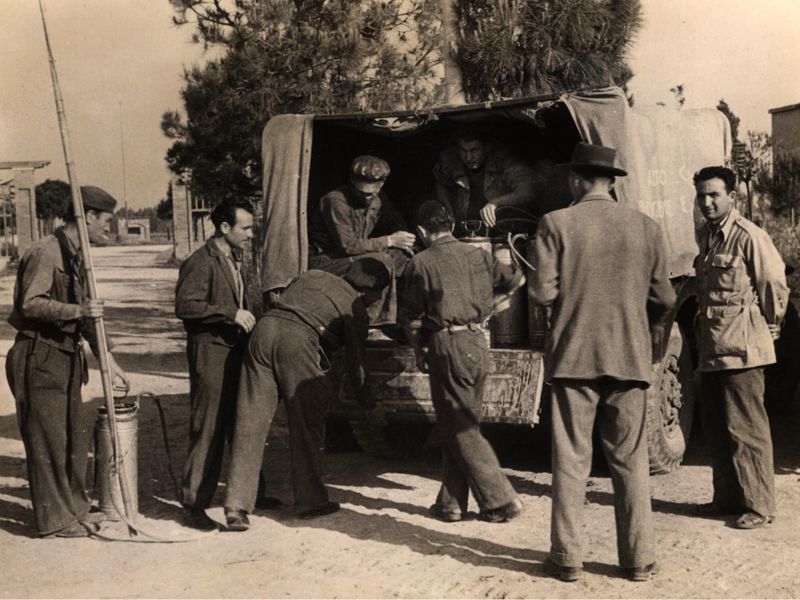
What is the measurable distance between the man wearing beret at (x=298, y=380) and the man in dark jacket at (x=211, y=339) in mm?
200

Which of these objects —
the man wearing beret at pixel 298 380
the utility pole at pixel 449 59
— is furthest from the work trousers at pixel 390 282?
the utility pole at pixel 449 59

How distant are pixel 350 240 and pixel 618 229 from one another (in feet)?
10.4

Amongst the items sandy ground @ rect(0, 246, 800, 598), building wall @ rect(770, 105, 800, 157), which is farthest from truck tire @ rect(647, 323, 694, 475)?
building wall @ rect(770, 105, 800, 157)

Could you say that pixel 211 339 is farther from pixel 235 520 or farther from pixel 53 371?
pixel 235 520

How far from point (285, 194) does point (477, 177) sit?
1751mm

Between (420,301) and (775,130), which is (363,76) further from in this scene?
(775,130)

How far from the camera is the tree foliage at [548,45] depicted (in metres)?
11.0

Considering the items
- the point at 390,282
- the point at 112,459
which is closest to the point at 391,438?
the point at 390,282

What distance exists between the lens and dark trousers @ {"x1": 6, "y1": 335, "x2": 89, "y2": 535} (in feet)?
19.0

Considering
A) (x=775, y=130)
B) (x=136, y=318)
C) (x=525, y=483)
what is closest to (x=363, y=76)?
(x=525, y=483)

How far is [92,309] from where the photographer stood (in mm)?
5641

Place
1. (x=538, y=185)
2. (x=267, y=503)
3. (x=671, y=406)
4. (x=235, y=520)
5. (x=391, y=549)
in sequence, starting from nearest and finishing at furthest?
(x=391, y=549)
(x=235, y=520)
(x=267, y=503)
(x=671, y=406)
(x=538, y=185)

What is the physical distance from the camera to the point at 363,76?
11.3m

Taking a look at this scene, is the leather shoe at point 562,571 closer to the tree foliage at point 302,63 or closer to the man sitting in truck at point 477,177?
the man sitting in truck at point 477,177
